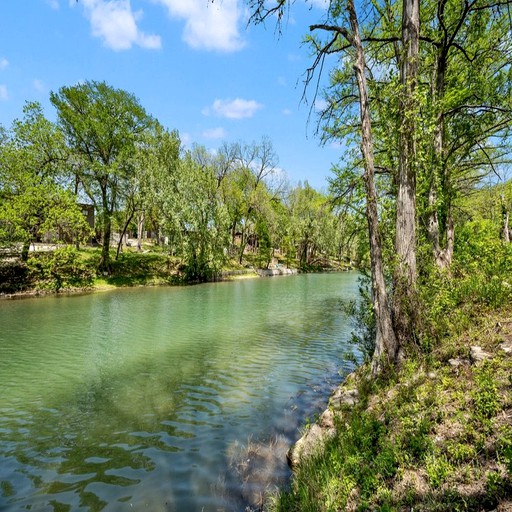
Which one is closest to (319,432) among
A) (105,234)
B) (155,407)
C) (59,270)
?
(155,407)

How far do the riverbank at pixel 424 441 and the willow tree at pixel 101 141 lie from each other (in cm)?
4038

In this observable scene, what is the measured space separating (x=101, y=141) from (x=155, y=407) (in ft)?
132

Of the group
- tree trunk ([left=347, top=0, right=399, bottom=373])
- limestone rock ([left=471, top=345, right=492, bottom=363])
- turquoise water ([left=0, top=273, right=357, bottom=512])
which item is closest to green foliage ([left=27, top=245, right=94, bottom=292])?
turquoise water ([left=0, top=273, right=357, bottom=512])

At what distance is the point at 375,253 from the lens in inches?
291

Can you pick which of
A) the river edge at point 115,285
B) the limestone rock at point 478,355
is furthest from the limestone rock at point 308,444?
the river edge at point 115,285

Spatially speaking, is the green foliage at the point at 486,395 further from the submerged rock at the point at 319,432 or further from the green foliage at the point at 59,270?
the green foliage at the point at 59,270

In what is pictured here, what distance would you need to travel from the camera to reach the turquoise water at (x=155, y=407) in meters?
5.45

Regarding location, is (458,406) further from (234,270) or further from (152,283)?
(234,270)

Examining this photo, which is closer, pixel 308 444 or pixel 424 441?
pixel 424 441

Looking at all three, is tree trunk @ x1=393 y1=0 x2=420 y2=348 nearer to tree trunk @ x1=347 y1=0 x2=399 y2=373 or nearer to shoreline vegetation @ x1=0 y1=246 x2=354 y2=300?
tree trunk @ x1=347 y1=0 x2=399 y2=373

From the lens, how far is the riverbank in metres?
3.59

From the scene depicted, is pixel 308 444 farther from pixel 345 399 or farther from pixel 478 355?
pixel 478 355

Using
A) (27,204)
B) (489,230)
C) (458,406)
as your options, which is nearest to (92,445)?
(458,406)

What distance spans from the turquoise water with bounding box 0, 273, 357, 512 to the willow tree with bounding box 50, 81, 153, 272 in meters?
24.8
